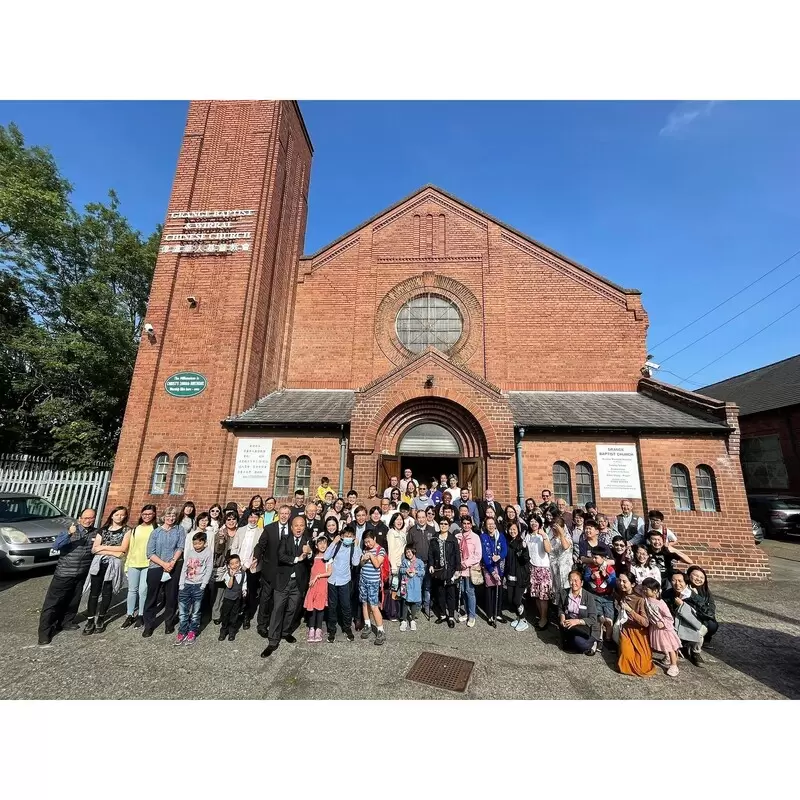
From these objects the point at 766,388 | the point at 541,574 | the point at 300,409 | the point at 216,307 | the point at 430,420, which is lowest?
the point at 541,574

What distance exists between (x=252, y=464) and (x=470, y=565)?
7.66 meters

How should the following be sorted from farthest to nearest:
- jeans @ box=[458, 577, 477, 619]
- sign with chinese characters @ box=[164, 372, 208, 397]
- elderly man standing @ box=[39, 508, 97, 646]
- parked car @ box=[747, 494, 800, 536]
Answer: parked car @ box=[747, 494, 800, 536] → sign with chinese characters @ box=[164, 372, 208, 397] → jeans @ box=[458, 577, 477, 619] → elderly man standing @ box=[39, 508, 97, 646]

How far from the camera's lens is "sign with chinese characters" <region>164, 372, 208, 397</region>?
1166cm

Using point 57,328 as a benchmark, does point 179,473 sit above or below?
below

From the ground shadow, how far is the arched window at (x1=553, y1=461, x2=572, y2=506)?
4.51 metres

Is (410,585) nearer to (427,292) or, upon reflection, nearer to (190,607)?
(190,607)

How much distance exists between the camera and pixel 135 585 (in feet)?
19.9

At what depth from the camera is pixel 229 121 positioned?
46.0 feet

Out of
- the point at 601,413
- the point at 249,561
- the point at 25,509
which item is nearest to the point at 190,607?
the point at 249,561

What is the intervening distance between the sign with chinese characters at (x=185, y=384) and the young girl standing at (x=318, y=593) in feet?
27.4

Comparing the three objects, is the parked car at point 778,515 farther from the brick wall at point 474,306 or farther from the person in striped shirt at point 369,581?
the person in striped shirt at point 369,581

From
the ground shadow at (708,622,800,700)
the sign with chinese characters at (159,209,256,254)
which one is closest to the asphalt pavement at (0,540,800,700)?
the ground shadow at (708,622,800,700)

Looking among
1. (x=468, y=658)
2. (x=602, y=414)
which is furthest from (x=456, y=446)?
(x=468, y=658)

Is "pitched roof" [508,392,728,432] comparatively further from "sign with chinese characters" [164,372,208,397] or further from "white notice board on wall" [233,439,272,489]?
"sign with chinese characters" [164,372,208,397]
